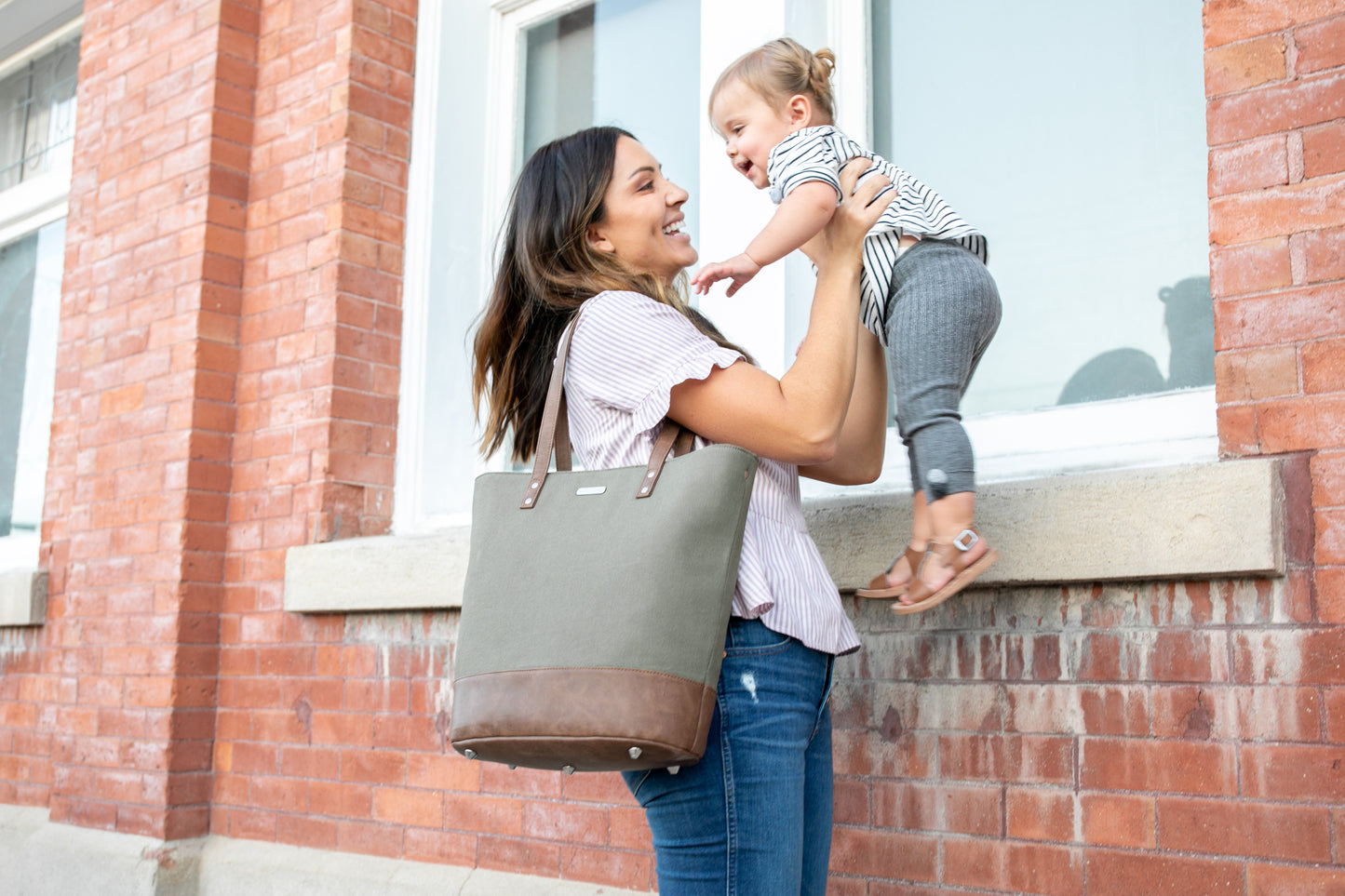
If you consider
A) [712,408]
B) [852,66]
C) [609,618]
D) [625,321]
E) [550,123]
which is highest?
[550,123]

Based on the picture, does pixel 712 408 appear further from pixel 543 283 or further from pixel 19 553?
pixel 19 553

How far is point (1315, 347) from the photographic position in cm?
215

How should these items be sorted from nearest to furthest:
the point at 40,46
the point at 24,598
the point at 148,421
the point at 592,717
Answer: the point at 592,717 → the point at 148,421 → the point at 24,598 → the point at 40,46

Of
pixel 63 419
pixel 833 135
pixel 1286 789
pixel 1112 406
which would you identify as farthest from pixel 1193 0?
pixel 63 419

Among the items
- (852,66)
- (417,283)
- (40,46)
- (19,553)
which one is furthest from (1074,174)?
(40,46)

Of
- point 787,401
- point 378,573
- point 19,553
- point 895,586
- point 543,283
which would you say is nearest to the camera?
point 787,401

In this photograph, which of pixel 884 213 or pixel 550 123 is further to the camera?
pixel 550 123

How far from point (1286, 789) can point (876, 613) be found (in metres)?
0.87

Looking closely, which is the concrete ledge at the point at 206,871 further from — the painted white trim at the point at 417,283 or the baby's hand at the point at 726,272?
the baby's hand at the point at 726,272

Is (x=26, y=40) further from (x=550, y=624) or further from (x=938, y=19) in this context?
(x=550, y=624)

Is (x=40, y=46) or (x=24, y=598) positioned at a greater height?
(x=40, y=46)

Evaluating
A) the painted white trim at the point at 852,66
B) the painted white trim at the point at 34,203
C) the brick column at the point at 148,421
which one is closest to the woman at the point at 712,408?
the painted white trim at the point at 852,66

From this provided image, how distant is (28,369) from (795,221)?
5.02 meters

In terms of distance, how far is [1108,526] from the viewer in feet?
7.47
